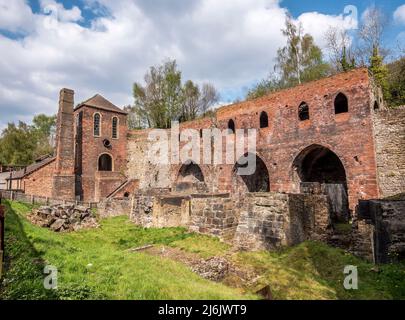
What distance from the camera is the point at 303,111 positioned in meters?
17.9

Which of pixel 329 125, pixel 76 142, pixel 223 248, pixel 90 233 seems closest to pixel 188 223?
pixel 223 248

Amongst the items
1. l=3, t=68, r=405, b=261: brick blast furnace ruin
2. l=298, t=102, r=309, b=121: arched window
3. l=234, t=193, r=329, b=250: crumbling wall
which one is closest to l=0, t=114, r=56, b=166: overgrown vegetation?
l=3, t=68, r=405, b=261: brick blast furnace ruin

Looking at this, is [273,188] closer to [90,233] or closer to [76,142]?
[90,233]

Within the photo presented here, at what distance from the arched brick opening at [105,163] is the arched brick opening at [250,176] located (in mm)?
15366

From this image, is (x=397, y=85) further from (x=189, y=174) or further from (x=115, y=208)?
(x=115, y=208)

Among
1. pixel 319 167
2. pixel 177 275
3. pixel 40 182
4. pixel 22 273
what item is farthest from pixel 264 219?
pixel 40 182

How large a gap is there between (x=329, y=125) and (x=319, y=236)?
9274 mm

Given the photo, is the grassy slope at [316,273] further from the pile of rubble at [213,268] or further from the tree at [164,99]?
the tree at [164,99]

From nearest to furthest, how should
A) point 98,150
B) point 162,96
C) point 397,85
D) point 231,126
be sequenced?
point 397,85
point 231,126
point 98,150
point 162,96

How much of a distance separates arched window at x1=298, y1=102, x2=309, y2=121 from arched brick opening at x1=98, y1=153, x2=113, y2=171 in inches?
810

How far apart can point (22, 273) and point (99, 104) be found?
2690 centimetres

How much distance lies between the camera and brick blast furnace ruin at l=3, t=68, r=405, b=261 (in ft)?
27.3

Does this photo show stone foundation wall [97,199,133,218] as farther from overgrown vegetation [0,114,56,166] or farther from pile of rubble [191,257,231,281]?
overgrown vegetation [0,114,56,166]

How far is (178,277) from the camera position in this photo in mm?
5367
